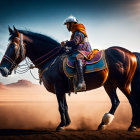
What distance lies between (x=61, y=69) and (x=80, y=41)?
1.34 m

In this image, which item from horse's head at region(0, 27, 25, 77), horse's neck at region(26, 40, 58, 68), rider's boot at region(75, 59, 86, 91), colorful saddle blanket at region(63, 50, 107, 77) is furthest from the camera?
horse's neck at region(26, 40, 58, 68)

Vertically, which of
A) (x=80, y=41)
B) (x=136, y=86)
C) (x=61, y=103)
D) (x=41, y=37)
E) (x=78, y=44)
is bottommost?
(x=61, y=103)

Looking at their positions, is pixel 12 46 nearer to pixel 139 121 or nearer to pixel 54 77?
pixel 54 77

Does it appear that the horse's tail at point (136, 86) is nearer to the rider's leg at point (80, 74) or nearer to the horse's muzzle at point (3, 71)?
the rider's leg at point (80, 74)

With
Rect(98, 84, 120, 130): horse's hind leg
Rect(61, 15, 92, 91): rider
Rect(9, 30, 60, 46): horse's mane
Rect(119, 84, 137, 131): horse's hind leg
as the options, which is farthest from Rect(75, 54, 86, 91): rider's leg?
Rect(119, 84, 137, 131): horse's hind leg

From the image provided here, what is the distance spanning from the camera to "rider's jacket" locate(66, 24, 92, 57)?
6.08 metres

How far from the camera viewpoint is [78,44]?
248 inches

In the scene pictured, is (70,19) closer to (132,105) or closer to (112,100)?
(112,100)

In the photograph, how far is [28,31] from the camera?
6699 mm

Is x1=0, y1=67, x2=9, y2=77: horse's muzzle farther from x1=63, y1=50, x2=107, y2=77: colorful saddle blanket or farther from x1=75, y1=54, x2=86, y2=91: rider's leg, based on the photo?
x1=75, y1=54, x2=86, y2=91: rider's leg

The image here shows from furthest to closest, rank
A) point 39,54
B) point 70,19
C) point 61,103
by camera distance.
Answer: point 70,19 → point 39,54 → point 61,103

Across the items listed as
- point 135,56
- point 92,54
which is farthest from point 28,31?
point 135,56

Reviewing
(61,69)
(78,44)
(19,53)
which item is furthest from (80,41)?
(19,53)

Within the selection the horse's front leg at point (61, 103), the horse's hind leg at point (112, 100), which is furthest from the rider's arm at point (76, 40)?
the horse's hind leg at point (112, 100)
